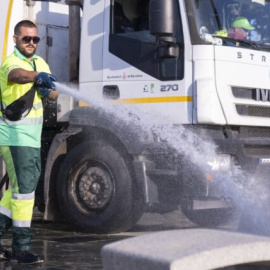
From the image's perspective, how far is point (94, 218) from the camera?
30.2ft

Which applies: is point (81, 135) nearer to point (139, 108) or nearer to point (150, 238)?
point (139, 108)

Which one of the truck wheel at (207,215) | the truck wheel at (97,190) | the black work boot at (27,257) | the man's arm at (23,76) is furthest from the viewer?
the truck wheel at (97,190)

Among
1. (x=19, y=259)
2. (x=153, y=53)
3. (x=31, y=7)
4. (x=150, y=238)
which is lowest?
(x=19, y=259)

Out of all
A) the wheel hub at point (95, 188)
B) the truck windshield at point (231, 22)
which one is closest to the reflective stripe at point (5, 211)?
the wheel hub at point (95, 188)

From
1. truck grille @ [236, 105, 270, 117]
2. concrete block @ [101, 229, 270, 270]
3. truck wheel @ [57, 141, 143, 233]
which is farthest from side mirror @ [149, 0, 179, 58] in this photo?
concrete block @ [101, 229, 270, 270]

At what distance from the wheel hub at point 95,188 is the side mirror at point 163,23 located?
157 centimetres

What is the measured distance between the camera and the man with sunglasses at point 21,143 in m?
7.12

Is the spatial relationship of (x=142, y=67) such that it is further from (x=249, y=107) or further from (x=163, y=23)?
(x=249, y=107)

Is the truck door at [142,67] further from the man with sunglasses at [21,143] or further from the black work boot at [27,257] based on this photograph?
the black work boot at [27,257]

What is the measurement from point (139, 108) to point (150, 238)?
17.1 ft

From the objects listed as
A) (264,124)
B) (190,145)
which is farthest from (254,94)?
(190,145)

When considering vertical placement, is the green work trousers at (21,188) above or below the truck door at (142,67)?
below

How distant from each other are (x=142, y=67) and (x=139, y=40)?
29cm

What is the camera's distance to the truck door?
8633mm
